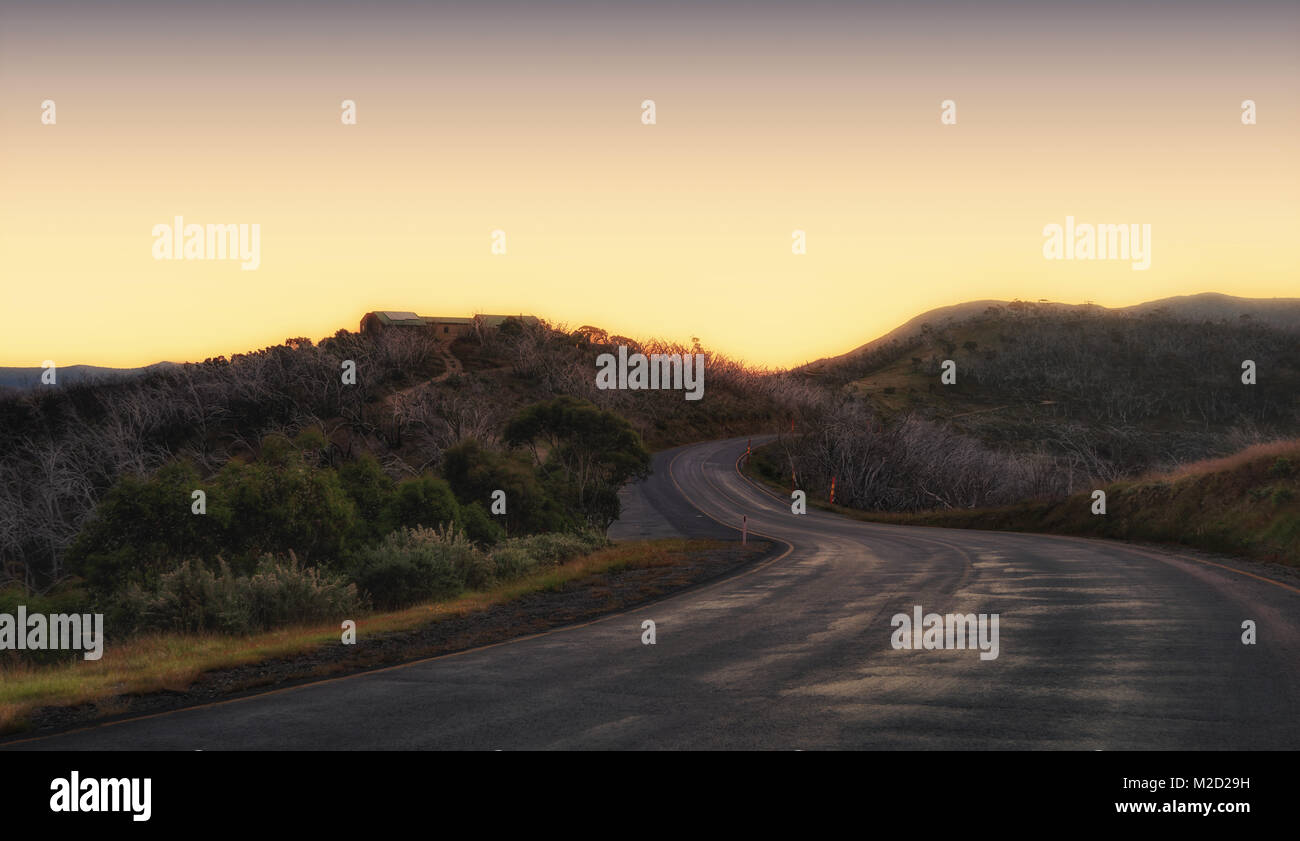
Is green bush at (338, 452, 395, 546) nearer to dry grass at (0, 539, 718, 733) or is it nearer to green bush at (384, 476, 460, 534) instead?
green bush at (384, 476, 460, 534)

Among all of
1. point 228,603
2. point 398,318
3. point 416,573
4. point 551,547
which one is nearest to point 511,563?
point 416,573

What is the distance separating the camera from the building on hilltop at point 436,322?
355ft

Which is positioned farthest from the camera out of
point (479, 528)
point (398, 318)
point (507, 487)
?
point (398, 318)

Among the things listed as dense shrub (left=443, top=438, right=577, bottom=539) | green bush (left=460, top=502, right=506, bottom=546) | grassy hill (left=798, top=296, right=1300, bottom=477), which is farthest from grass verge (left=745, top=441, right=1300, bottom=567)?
grassy hill (left=798, top=296, right=1300, bottom=477)

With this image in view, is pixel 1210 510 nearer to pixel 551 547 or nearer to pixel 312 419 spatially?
pixel 551 547

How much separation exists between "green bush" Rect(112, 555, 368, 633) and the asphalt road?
5.72m

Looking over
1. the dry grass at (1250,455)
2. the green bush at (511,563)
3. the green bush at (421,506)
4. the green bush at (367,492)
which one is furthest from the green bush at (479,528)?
the dry grass at (1250,455)

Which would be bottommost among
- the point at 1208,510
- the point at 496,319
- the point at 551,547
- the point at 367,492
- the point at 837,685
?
the point at 551,547

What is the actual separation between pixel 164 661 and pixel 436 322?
104033mm

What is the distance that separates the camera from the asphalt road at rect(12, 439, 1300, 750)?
325 inches

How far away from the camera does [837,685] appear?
33.5 feet
